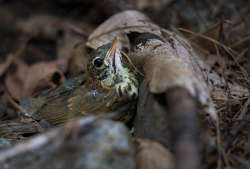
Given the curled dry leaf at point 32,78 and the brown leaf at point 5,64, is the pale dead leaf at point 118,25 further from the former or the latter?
the brown leaf at point 5,64

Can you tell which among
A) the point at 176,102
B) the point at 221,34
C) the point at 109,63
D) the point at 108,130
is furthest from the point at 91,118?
the point at 221,34

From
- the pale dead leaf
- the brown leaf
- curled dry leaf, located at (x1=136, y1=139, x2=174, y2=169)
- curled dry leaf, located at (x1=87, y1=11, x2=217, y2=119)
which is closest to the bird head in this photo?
curled dry leaf, located at (x1=87, y1=11, x2=217, y2=119)

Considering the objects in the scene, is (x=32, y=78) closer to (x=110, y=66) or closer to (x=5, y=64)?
(x=5, y=64)

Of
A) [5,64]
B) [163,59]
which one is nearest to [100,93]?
[163,59]

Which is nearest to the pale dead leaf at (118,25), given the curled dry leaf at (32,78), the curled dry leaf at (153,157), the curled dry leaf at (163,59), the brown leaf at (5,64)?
the curled dry leaf at (163,59)

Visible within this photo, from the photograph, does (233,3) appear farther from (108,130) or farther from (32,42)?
(108,130)

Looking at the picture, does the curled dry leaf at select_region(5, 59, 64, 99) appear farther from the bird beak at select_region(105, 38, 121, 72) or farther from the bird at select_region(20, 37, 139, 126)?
the bird beak at select_region(105, 38, 121, 72)

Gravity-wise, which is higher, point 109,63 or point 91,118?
point 109,63
